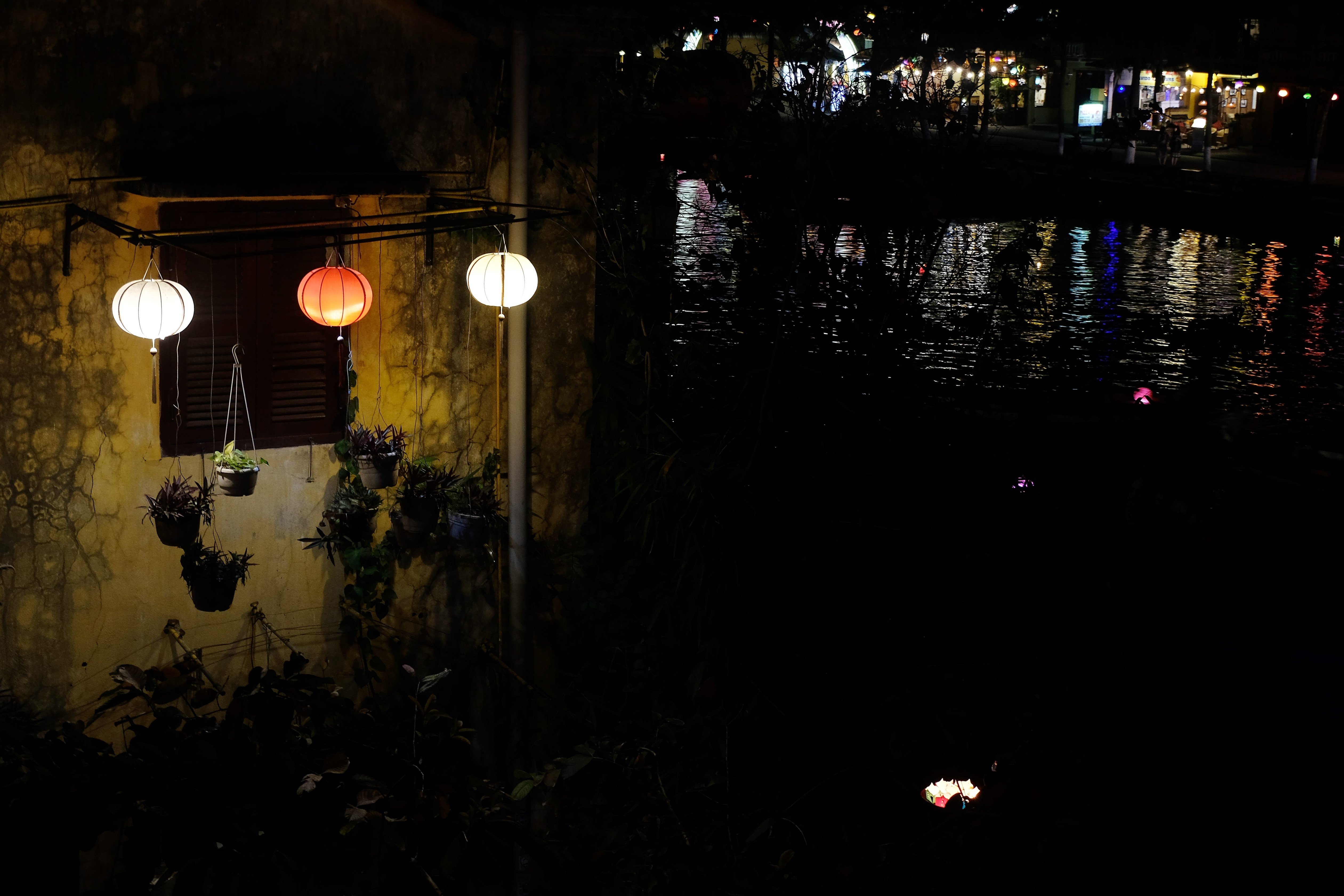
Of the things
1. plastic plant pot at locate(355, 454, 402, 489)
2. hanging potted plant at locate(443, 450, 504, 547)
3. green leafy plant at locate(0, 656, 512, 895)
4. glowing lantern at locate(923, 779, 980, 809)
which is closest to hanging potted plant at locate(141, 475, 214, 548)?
green leafy plant at locate(0, 656, 512, 895)

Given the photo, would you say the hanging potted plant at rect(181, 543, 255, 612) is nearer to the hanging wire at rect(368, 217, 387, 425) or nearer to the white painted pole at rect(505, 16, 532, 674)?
the hanging wire at rect(368, 217, 387, 425)

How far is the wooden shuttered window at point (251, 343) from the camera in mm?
6207

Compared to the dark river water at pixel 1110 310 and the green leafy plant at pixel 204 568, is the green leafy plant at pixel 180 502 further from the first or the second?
the dark river water at pixel 1110 310

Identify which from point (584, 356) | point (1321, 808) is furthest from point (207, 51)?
point (1321, 808)

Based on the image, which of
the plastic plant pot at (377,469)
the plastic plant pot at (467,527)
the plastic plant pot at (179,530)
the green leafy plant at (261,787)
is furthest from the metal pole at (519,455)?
the plastic plant pot at (179,530)

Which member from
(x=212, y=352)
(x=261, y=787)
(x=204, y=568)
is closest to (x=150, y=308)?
(x=212, y=352)

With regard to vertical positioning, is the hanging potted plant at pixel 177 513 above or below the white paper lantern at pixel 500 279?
below

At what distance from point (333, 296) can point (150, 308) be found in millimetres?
900

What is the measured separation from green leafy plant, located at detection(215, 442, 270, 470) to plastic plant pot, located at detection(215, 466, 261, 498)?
10mm

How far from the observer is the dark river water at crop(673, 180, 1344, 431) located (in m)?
7.43

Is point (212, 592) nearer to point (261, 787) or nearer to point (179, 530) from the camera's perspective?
point (179, 530)

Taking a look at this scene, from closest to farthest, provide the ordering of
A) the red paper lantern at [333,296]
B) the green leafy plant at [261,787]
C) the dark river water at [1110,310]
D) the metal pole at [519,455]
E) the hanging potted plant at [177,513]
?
1. the green leafy plant at [261,787]
2. the hanging potted plant at [177,513]
3. the red paper lantern at [333,296]
4. the metal pole at [519,455]
5. the dark river water at [1110,310]

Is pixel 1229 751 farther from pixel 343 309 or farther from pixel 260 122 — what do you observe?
pixel 260 122

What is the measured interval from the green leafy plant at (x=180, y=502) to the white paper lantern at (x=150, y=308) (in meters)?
0.86
